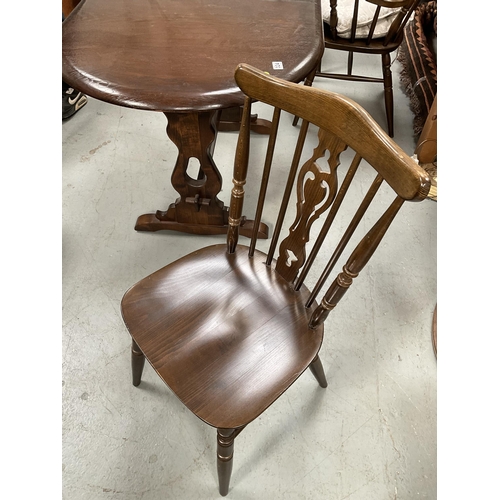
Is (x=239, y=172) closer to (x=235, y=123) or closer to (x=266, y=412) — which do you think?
(x=266, y=412)

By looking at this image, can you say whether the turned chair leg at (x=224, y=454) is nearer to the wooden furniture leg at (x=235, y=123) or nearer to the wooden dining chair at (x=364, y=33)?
the wooden furniture leg at (x=235, y=123)

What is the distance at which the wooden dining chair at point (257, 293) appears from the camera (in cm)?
85

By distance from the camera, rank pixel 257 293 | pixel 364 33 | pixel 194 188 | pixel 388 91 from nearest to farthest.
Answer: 1. pixel 257 293
2. pixel 194 188
3. pixel 364 33
4. pixel 388 91

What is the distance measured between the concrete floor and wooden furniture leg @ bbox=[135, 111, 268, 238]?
74 millimetres

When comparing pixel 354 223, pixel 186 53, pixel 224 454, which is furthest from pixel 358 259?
pixel 186 53

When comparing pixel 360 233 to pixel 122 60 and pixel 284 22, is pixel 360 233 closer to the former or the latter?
pixel 284 22

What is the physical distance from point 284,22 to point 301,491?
1.74 m

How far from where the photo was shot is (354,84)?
2852 millimetres

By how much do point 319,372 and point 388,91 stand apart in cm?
176

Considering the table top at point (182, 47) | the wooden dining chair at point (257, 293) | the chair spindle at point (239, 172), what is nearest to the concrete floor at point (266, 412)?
the wooden dining chair at point (257, 293)

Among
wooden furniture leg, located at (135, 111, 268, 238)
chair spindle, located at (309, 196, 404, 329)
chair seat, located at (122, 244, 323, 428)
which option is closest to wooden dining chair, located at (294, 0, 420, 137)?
wooden furniture leg, located at (135, 111, 268, 238)

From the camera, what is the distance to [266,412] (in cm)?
149

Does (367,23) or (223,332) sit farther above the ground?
(367,23)

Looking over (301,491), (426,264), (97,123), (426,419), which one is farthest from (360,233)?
(97,123)
